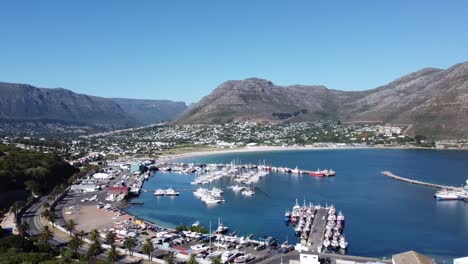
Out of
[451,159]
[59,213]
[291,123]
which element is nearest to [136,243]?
[59,213]

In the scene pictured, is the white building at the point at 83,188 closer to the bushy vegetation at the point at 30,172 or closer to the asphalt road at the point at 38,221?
the bushy vegetation at the point at 30,172

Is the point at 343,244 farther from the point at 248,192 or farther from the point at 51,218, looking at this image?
the point at 248,192

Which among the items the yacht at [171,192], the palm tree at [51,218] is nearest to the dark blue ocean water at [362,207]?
the yacht at [171,192]

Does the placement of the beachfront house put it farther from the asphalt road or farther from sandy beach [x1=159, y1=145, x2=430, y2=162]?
sandy beach [x1=159, y1=145, x2=430, y2=162]

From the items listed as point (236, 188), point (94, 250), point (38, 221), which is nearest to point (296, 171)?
point (236, 188)

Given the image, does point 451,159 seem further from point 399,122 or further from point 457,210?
point 399,122

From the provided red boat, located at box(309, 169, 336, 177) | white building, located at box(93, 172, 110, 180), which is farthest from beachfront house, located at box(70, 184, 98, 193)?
red boat, located at box(309, 169, 336, 177)
